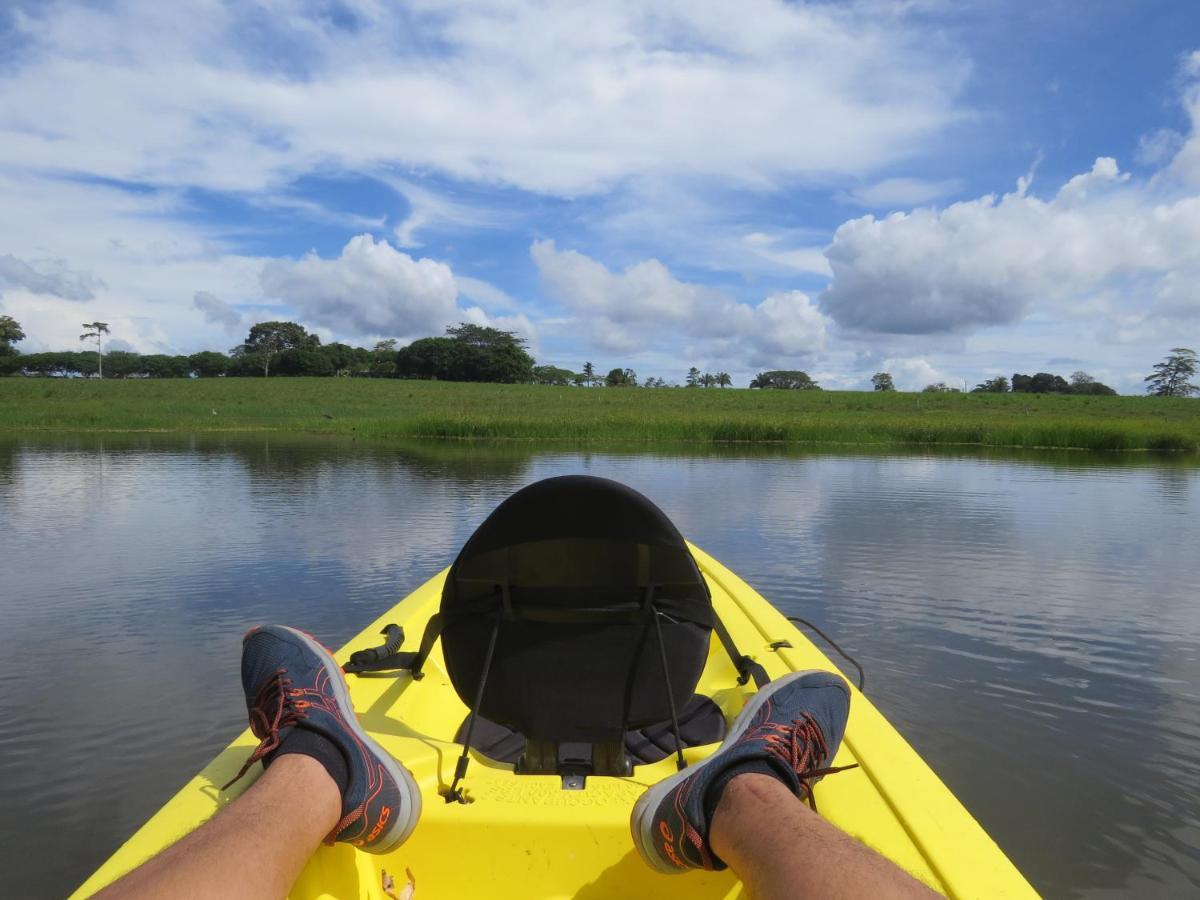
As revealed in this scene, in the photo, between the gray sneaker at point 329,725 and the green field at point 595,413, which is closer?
the gray sneaker at point 329,725

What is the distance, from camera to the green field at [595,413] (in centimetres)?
2784

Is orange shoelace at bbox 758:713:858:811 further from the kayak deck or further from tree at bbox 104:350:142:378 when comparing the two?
tree at bbox 104:350:142:378

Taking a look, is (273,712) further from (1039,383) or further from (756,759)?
(1039,383)

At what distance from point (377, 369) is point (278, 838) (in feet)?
298

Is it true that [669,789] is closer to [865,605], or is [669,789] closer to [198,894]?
[198,894]

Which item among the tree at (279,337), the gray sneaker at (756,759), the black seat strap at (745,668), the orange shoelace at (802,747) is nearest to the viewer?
the gray sneaker at (756,759)

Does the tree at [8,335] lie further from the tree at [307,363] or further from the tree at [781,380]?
the tree at [781,380]

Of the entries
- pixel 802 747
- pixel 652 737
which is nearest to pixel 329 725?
pixel 802 747

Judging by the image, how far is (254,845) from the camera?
4.83 feet

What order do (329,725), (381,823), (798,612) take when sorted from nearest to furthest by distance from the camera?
(381,823)
(329,725)
(798,612)

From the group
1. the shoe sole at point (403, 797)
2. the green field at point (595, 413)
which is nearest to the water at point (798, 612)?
the shoe sole at point (403, 797)

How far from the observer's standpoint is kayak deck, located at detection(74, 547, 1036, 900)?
1709mm

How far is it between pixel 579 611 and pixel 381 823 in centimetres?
69

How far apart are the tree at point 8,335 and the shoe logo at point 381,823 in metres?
90.5
